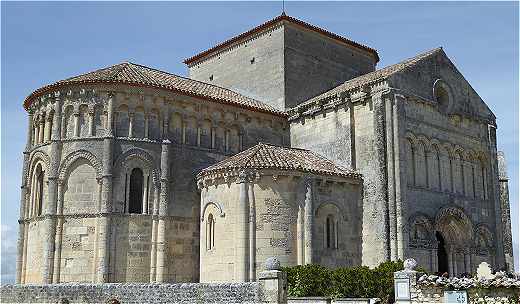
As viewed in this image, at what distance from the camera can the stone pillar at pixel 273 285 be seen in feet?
55.4

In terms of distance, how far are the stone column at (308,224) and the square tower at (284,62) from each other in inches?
308

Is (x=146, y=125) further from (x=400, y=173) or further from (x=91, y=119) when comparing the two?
(x=400, y=173)

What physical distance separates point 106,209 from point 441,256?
1420 cm

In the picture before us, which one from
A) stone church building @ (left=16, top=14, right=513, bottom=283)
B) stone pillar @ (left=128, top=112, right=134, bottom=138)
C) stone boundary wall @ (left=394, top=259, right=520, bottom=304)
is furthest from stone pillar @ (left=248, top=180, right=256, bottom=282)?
stone boundary wall @ (left=394, top=259, right=520, bottom=304)

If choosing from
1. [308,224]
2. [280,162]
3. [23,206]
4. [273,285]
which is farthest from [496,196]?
[23,206]

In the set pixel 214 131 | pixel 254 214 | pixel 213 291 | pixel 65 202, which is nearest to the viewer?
pixel 213 291

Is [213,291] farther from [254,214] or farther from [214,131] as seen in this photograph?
[214,131]

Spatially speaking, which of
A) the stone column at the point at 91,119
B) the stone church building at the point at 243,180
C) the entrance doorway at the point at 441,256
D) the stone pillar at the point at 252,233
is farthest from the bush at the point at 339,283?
the stone column at the point at 91,119

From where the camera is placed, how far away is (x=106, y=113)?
84.7 feet

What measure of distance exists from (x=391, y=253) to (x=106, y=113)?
494 inches

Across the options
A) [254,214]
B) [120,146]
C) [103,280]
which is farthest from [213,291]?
[120,146]

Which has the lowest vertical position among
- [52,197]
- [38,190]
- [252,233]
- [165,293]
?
[165,293]

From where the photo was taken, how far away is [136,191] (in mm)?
25734

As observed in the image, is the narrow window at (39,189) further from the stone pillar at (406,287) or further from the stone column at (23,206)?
the stone pillar at (406,287)
